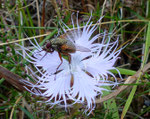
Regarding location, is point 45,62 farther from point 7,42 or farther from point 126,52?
point 126,52

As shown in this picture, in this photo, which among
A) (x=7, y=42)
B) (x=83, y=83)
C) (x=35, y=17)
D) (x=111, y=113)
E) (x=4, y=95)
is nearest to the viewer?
(x=83, y=83)

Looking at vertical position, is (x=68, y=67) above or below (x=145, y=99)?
above

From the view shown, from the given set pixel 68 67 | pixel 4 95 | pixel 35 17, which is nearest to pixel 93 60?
pixel 68 67

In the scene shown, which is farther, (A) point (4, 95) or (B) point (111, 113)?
(A) point (4, 95)

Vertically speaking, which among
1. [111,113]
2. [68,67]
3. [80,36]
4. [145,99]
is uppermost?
[80,36]

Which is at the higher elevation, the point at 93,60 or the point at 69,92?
the point at 93,60

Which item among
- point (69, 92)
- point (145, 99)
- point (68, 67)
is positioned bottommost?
point (145, 99)

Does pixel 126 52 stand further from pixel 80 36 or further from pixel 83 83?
pixel 83 83

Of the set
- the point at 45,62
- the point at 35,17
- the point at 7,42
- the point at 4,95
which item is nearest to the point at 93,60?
the point at 45,62

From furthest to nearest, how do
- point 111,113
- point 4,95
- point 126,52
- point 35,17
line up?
point 35,17 → point 126,52 → point 4,95 → point 111,113
